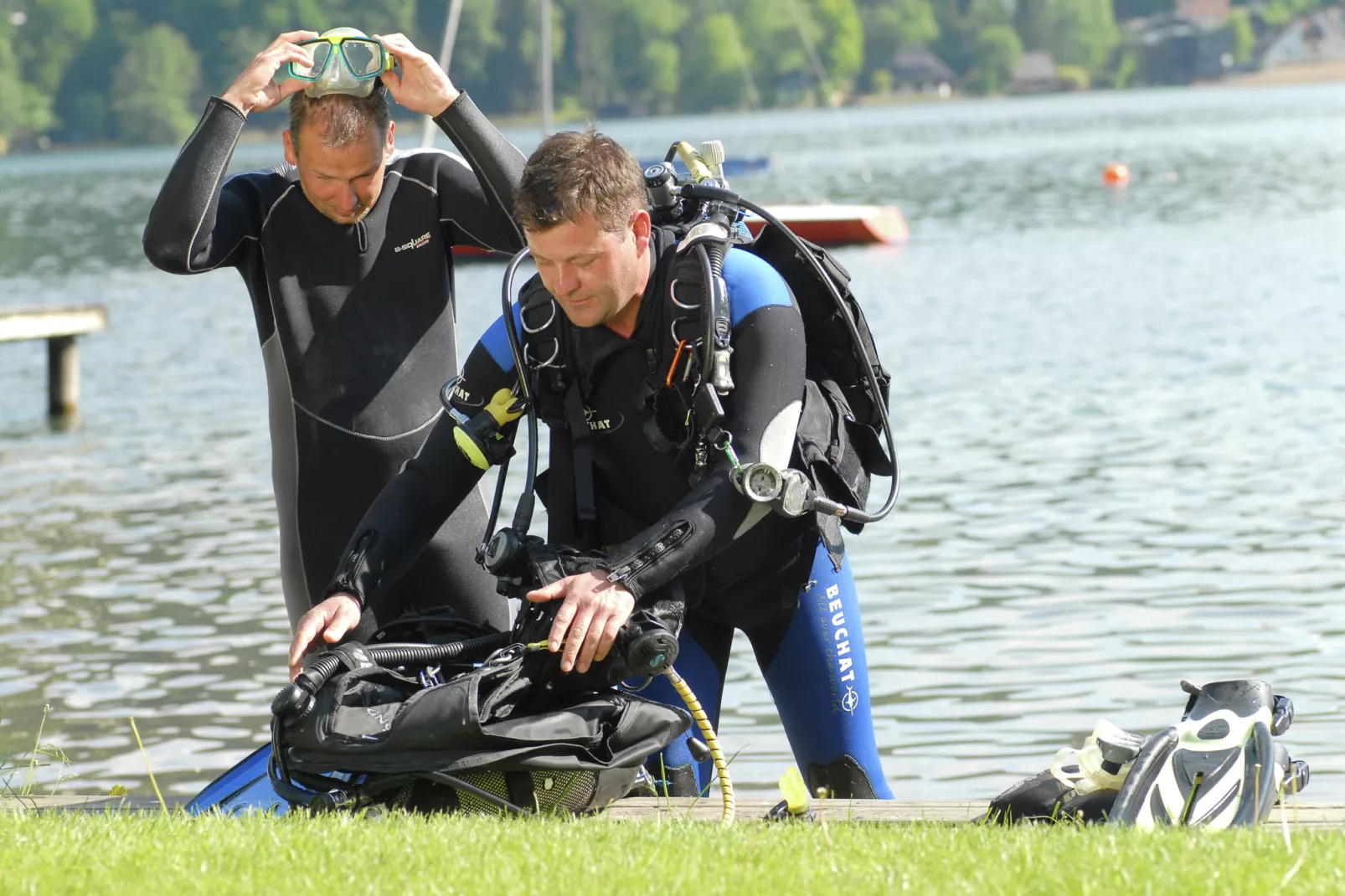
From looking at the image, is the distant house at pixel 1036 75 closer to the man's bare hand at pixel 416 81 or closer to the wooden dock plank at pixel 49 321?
the wooden dock plank at pixel 49 321

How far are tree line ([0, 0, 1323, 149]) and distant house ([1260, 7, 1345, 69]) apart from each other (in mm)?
31633

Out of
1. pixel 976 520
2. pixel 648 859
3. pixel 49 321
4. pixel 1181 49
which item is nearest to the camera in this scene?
pixel 648 859

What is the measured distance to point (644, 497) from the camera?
3898 mm

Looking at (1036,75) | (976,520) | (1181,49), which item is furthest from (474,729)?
(1181,49)

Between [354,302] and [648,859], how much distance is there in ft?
6.29

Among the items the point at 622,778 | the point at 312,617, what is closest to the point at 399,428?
the point at 312,617

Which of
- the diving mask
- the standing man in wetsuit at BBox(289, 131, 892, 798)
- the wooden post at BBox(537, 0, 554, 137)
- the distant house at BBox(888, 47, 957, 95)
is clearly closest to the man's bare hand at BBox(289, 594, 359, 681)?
the standing man in wetsuit at BBox(289, 131, 892, 798)

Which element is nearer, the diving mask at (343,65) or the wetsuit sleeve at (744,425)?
the wetsuit sleeve at (744,425)

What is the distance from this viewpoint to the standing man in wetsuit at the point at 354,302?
4.37 metres

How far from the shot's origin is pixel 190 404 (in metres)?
16.3

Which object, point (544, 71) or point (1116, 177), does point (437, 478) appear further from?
point (1116, 177)

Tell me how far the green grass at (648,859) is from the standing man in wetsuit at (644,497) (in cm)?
37

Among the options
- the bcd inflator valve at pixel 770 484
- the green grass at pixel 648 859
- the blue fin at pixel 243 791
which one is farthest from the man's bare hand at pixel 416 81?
the green grass at pixel 648 859

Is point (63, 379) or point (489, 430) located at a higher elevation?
point (489, 430)
